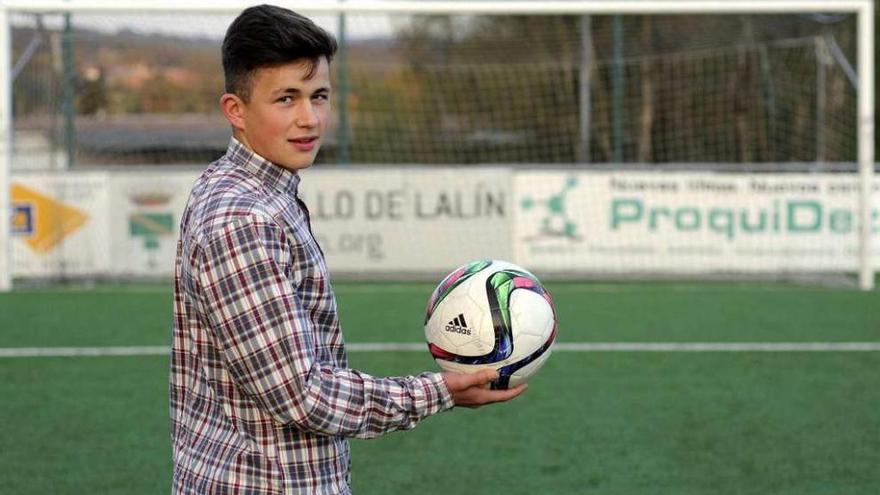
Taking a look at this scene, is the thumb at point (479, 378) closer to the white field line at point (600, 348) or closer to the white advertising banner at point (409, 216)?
the white field line at point (600, 348)

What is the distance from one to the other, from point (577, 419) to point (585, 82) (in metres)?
9.81

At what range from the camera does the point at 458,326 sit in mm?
2680

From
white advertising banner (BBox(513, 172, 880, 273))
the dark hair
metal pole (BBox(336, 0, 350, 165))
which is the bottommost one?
white advertising banner (BBox(513, 172, 880, 273))

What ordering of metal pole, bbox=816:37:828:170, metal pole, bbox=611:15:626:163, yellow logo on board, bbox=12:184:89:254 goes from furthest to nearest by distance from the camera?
metal pole, bbox=816:37:828:170 < metal pole, bbox=611:15:626:163 < yellow logo on board, bbox=12:184:89:254

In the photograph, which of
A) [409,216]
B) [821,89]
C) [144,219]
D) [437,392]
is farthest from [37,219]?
[437,392]

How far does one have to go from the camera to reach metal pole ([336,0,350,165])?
1485 centimetres

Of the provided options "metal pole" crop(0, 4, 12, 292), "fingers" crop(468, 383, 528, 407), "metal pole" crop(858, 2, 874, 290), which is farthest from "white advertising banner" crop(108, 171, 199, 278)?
"fingers" crop(468, 383, 528, 407)

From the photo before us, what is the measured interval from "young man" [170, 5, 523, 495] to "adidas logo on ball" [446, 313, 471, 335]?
0.84ft

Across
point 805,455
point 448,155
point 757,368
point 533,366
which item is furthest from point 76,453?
point 448,155

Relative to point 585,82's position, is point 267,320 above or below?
below

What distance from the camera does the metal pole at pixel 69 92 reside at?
14266 mm

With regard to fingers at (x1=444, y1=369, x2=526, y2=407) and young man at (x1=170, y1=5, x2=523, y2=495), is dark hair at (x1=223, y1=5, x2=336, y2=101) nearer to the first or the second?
young man at (x1=170, y1=5, x2=523, y2=495)

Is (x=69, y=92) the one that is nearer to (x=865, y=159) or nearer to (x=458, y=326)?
(x=865, y=159)

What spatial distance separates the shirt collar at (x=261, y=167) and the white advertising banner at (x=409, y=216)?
37.8ft
